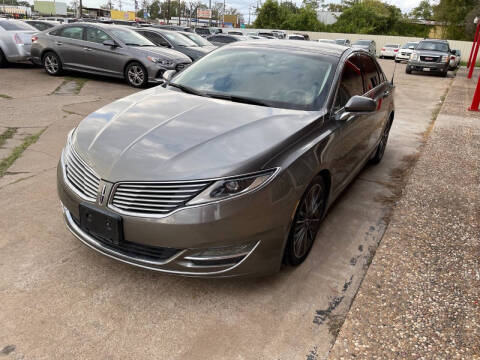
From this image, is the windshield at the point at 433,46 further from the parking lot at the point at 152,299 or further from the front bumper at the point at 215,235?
the front bumper at the point at 215,235

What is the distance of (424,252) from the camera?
11.0 ft

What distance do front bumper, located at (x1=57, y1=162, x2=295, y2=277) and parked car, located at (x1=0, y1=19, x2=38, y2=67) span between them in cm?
1089

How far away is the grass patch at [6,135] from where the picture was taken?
5.50 metres

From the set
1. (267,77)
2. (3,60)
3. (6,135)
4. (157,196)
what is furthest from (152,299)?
(3,60)

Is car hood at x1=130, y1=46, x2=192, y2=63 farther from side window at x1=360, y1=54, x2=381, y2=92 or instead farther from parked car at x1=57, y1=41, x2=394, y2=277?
parked car at x1=57, y1=41, x2=394, y2=277

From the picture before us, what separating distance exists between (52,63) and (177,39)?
3.97m

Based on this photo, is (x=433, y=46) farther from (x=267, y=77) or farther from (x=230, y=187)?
(x=230, y=187)

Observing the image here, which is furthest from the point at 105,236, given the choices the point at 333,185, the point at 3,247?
the point at 333,185

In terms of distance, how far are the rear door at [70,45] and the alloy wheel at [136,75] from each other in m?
1.38

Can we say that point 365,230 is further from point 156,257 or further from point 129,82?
point 129,82

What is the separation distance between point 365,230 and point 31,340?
282 cm

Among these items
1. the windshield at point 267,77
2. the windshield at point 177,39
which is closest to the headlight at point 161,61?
the windshield at point 177,39

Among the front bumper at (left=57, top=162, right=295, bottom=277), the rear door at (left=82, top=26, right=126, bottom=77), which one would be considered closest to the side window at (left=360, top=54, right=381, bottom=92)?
the front bumper at (left=57, top=162, right=295, bottom=277)

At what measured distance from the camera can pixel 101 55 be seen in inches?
409
